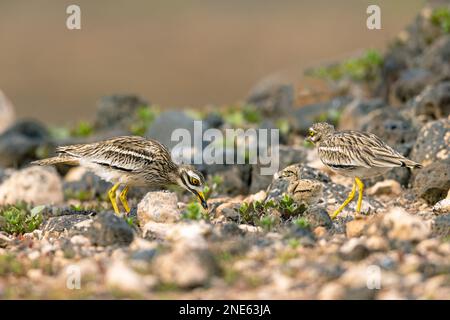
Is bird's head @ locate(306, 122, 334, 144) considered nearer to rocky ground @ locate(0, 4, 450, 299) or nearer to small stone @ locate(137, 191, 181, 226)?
rocky ground @ locate(0, 4, 450, 299)

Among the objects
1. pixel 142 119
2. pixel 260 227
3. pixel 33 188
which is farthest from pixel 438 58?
pixel 260 227

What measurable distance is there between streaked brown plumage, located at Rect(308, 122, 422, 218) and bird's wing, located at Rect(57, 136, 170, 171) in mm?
2463

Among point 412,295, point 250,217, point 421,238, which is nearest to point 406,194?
point 250,217

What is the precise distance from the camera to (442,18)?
20.8 metres

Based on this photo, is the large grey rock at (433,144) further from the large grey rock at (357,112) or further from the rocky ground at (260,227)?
the large grey rock at (357,112)

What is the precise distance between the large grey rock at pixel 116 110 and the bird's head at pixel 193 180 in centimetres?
1019

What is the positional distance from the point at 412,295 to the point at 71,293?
10.7 ft

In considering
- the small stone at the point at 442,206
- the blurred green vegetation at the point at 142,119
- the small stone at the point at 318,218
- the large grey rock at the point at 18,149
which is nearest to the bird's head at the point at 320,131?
the small stone at the point at 318,218

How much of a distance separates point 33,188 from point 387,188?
659 cm

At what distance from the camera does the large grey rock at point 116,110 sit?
22294 millimetres

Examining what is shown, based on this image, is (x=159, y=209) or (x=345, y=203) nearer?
(x=159, y=209)

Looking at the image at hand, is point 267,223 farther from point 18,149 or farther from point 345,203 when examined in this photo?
point 18,149

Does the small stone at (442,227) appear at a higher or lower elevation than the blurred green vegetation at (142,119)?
lower

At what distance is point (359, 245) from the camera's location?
8578 millimetres
